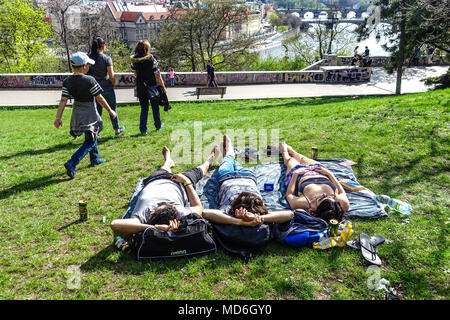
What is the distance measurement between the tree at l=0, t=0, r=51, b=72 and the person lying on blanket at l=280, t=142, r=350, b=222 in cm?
3884

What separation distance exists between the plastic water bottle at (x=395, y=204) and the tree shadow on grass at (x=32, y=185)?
5.53 metres

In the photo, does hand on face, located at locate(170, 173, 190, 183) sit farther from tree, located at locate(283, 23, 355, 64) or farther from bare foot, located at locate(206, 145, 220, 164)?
tree, located at locate(283, 23, 355, 64)

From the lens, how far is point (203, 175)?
5801 mm

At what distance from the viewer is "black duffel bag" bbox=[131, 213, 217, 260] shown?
3.89 metres

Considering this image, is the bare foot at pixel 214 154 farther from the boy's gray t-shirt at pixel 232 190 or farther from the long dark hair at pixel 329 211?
the long dark hair at pixel 329 211

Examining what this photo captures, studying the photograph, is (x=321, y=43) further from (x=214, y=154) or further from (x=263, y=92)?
(x=214, y=154)

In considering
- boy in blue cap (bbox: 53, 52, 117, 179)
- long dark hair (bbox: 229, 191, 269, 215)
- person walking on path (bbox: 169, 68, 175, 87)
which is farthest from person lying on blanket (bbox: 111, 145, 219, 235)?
person walking on path (bbox: 169, 68, 175, 87)

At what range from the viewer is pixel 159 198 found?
177 inches

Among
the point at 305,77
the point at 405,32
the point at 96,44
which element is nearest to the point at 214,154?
the point at 96,44

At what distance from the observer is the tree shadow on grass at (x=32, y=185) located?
5.65 metres

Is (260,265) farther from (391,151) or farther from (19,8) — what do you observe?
(19,8)

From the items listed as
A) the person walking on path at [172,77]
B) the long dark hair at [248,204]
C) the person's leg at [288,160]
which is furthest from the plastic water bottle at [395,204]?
the person walking on path at [172,77]

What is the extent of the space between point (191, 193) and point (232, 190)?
606 mm
